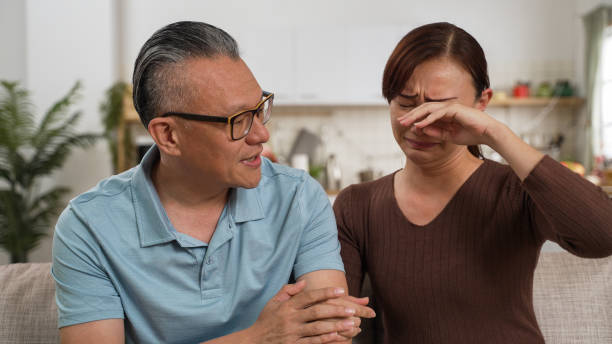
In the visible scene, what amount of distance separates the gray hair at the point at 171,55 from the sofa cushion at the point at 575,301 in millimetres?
1132

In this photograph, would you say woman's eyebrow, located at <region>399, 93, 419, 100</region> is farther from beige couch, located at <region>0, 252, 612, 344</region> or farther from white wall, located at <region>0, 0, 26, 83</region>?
white wall, located at <region>0, 0, 26, 83</region>

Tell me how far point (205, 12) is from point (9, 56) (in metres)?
2.01

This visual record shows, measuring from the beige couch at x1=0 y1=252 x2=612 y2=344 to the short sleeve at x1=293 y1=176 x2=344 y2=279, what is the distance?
37cm

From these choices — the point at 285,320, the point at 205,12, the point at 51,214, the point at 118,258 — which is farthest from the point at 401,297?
the point at 205,12

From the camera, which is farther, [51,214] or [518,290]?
[51,214]

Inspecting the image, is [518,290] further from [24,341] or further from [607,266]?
[24,341]

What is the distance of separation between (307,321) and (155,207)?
0.47 metres

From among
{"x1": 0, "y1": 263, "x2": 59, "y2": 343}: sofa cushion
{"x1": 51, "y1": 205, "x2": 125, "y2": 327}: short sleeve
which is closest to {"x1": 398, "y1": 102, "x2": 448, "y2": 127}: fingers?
{"x1": 51, "y1": 205, "x2": 125, "y2": 327}: short sleeve

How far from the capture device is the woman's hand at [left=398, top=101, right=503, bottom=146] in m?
1.28

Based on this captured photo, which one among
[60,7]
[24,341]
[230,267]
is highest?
[60,7]

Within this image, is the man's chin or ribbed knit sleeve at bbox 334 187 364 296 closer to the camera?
the man's chin

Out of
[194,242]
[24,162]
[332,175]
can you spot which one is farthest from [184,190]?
[332,175]

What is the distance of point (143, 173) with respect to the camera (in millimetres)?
1367

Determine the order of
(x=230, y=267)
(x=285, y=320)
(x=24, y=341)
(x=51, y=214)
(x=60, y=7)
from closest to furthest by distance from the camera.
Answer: (x=285, y=320), (x=230, y=267), (x=24, y=341), (x=51, y=214), (x=60, y=7)
